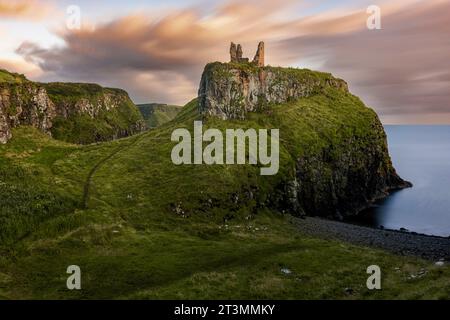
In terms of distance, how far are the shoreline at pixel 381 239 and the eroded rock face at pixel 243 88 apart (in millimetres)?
58989

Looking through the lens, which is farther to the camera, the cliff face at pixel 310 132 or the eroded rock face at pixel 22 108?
the cliff face at pixel 310 132

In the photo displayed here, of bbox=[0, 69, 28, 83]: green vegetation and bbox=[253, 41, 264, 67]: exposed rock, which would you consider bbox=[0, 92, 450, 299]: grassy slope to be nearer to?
bbox=[0, 69, 28, 83]: green vegetation

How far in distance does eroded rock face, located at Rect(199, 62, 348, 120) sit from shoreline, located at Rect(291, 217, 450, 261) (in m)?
59.0

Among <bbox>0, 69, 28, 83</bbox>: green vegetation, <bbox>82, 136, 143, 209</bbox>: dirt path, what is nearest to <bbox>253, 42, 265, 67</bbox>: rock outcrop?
<bbox>82, 136, 143, 209</bbox>: dirt path

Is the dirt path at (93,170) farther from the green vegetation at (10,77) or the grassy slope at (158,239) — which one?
the green vegetation at (10,77)

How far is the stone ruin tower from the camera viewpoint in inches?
7333

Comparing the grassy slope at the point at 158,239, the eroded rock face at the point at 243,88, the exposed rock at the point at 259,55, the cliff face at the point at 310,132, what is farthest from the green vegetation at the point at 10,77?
the exposed rock at the point at 259,55

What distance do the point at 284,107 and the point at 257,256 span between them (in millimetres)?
108539

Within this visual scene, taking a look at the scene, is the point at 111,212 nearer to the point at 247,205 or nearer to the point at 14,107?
the point at 247,205

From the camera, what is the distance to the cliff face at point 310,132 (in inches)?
5128

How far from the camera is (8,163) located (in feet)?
342

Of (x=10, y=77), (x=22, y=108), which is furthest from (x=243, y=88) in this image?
(x=10, y=77)
